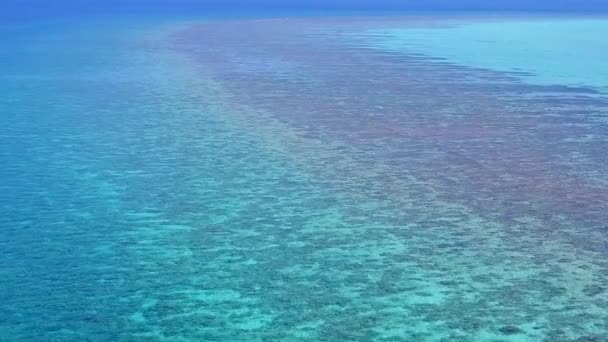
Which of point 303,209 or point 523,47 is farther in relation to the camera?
point 523,47

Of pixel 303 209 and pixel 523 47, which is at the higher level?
pixel 303 209

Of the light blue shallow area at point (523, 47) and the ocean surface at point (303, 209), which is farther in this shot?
the light blue shallow area at point (523, 47)

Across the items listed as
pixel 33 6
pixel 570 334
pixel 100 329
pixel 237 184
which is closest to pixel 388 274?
pixel 570 334

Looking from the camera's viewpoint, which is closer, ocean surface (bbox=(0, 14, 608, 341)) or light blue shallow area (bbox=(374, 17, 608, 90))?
ocean surface (bbox=(0, 14, 608, 341))

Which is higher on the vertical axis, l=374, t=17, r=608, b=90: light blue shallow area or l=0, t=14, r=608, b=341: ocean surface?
l=0, t=14, r=608, b=341: ocean surface

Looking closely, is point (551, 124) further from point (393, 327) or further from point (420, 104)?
point (393, 327)

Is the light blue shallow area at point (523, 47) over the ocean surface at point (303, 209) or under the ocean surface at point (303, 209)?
under
